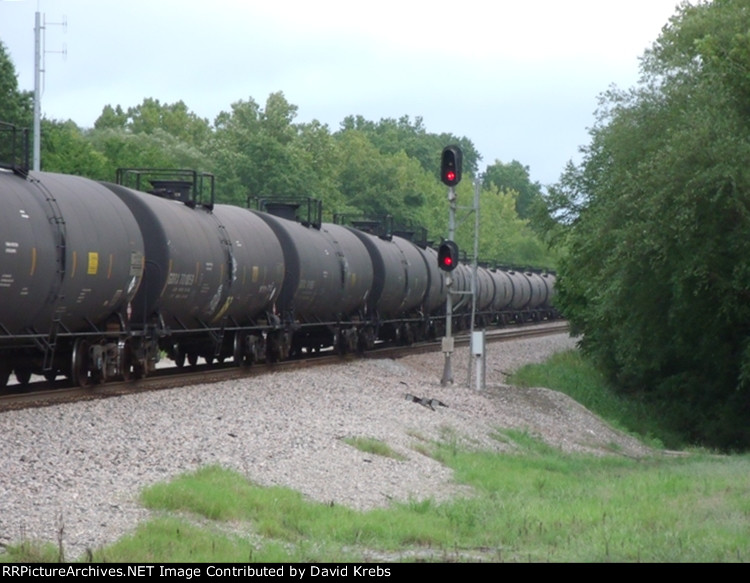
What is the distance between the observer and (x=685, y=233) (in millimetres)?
26438

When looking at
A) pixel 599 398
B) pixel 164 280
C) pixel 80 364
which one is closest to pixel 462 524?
pixel 80 364

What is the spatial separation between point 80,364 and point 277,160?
65.1 m

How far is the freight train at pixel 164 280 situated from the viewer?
17781 millimetres

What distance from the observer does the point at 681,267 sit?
27281mm

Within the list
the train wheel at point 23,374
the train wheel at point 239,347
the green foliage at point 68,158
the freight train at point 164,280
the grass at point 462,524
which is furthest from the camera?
the green foliage at point 68,158

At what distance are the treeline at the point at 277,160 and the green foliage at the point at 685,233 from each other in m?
11.1

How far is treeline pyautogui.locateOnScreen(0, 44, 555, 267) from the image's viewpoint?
61750 mm

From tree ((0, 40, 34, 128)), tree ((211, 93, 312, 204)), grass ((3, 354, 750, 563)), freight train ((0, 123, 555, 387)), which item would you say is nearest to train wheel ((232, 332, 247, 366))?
freight train ((0, 123, 555, 387))

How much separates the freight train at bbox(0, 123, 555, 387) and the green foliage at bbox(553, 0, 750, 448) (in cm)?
654

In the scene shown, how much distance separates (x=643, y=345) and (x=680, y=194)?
543 cm

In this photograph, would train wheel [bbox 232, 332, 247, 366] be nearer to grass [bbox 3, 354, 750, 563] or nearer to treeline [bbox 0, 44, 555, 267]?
grass [bbox 3, 354, 750, 563]

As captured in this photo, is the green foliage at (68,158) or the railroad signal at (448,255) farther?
the green foliage at (68,158)

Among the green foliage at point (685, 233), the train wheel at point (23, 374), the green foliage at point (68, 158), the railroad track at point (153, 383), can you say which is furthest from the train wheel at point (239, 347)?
the green foliage at point (68, 158)

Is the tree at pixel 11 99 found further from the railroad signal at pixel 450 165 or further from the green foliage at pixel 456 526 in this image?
the green foliage at pixel 456 526
